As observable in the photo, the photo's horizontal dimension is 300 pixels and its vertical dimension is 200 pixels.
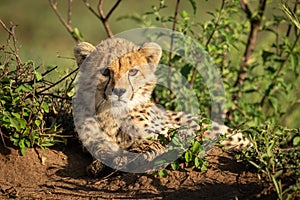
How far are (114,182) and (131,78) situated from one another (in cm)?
62

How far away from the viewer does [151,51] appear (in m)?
3.44

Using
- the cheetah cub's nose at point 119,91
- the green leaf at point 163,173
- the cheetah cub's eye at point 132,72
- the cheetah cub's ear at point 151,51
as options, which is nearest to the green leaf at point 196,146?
the green leaf at point 163,173

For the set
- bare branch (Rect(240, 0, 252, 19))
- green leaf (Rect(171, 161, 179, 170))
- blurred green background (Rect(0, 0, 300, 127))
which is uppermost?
blurred green background (Rect(0, 0, 300, 127))

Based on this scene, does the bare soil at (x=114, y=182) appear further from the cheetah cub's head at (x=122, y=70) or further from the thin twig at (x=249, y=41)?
the thin twig at (x=249, y=41)

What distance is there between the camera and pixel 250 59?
179 inches

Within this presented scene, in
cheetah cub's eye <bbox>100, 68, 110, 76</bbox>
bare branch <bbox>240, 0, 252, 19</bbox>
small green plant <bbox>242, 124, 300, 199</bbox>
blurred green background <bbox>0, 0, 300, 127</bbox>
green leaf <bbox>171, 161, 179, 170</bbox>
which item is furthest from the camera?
blurred green background <bbox>0, 0, 300, 127</bbox>

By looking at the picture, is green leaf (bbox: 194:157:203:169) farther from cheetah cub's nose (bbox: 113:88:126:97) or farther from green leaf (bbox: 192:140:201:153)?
cheetah cub's nose (bbox: 113:88:126:97)

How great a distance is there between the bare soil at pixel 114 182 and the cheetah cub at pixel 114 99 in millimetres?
172

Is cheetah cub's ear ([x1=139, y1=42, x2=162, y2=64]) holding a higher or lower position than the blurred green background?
lower

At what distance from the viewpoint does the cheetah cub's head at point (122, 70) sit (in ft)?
10.4

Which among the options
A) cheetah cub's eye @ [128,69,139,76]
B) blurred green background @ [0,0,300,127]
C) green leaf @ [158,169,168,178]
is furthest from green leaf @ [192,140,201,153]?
blurred green background @ [0,0,300,127]

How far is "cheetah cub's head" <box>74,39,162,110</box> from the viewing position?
3174 millimetres

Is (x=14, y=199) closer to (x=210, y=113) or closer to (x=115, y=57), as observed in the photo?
(x=115, y=57)

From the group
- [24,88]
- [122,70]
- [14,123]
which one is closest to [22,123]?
[14,123]
